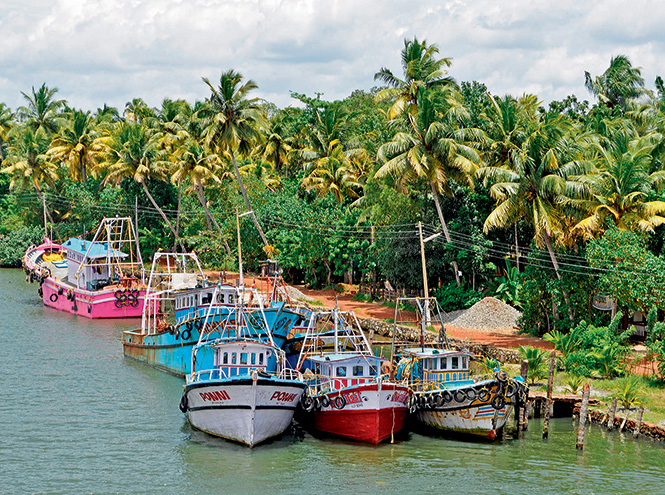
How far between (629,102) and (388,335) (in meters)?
34.9

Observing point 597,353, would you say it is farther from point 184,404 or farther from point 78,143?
point 78,143

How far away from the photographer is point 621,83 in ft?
248

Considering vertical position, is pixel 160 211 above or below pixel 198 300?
above

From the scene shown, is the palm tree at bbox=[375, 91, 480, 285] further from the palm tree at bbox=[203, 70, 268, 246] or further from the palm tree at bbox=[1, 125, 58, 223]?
the palm tree at bbox=[1, 125, 58, 223]

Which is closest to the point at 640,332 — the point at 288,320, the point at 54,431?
the point at 288,320

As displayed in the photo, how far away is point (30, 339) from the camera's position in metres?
52.2

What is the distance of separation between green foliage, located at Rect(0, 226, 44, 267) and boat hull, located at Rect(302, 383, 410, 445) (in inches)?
2704

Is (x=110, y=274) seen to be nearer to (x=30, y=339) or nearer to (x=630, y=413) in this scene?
(x=30, y=339)

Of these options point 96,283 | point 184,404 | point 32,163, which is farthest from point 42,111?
point 184,404

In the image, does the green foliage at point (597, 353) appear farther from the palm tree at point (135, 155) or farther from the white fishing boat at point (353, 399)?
the palm tree at point (135, 155)

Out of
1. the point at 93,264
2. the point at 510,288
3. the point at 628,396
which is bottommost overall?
the point at 628,396

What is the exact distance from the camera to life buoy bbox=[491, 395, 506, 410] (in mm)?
31406

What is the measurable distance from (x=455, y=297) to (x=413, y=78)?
1570 cm

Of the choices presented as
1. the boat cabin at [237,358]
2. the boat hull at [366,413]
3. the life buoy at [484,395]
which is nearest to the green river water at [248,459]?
the boat hull at [366,413]
